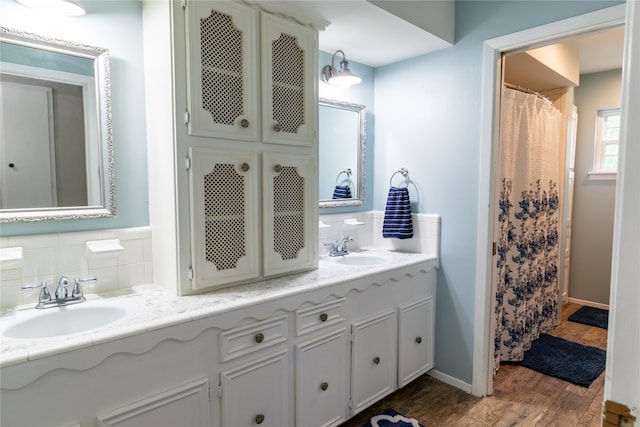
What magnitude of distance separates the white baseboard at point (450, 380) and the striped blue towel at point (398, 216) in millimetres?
974

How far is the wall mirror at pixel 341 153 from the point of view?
2.61m

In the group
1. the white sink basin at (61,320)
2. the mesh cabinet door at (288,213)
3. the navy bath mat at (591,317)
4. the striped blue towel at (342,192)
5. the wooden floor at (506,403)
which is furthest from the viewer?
the navy bath mat at (591,317)

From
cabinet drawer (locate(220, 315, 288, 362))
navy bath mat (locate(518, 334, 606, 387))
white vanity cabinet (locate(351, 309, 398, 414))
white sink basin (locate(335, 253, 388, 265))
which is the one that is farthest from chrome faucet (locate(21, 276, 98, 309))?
navy bath mat (locate(518, 334, 606, 387))

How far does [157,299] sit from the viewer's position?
1624 millimetres

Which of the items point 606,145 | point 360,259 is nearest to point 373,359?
point 360,259

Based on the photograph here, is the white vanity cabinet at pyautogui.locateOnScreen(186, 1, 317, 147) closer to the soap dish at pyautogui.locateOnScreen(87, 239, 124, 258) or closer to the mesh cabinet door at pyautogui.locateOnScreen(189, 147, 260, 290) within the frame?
the mesh cabinet door at pyautogui.locateOnScreen(189, 147, 260, 290)

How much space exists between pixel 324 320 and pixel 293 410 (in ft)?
1.43

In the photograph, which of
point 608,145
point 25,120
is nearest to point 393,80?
point 25,120

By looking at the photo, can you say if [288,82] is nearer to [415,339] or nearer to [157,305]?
[157,305]

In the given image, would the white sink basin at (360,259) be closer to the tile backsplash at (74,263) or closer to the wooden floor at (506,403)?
the wooden floor at (506,403)

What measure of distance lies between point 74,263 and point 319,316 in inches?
44.9

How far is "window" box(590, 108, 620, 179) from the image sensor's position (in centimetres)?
389

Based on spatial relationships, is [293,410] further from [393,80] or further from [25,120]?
[393,80]

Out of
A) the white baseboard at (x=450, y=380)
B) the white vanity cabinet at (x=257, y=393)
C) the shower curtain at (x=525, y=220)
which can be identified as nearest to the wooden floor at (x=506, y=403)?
the white baseboard at (x=450, y=380)
